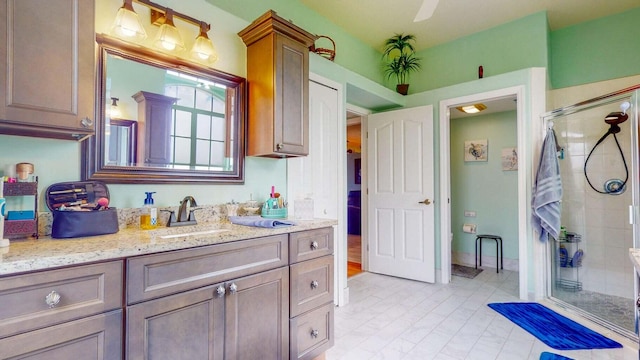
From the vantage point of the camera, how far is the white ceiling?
291 cm

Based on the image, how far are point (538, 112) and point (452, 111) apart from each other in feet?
3.99

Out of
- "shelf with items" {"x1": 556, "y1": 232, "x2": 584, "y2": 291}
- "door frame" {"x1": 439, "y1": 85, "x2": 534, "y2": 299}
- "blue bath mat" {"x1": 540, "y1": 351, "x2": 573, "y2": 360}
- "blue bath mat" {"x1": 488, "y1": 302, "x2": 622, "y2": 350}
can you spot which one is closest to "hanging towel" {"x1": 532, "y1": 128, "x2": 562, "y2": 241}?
"door frame" {"x1": 439, "y1": 85, "x2": 534, "y2": 299}

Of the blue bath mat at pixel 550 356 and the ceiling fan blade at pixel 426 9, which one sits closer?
the blue bath mat at pixel 550 356

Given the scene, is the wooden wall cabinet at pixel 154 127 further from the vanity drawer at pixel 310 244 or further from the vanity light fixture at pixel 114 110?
the vanity drawer at pixel 310 244

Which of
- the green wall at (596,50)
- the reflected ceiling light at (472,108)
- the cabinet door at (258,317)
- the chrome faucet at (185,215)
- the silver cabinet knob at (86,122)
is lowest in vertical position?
Answer: the cabinet door at (258,317)

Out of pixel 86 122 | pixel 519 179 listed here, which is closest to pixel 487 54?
pixel 519 179

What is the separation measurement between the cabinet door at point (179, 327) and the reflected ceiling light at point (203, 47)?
139 cm

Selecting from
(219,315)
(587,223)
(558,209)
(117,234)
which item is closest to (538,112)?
(558,209)

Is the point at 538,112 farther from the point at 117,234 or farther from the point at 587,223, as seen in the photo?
the point at 117,234

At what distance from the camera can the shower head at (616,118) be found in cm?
259

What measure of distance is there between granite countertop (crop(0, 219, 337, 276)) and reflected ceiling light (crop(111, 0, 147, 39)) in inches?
40.2

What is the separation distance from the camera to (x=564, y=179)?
9.51ft

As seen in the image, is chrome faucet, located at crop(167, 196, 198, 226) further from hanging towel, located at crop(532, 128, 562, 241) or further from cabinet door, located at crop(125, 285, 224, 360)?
hanging towel, located at crop(532, 128, 562, 241)

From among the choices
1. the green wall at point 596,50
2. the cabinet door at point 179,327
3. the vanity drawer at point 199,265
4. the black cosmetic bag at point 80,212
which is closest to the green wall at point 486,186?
the green wall at point 596,50
